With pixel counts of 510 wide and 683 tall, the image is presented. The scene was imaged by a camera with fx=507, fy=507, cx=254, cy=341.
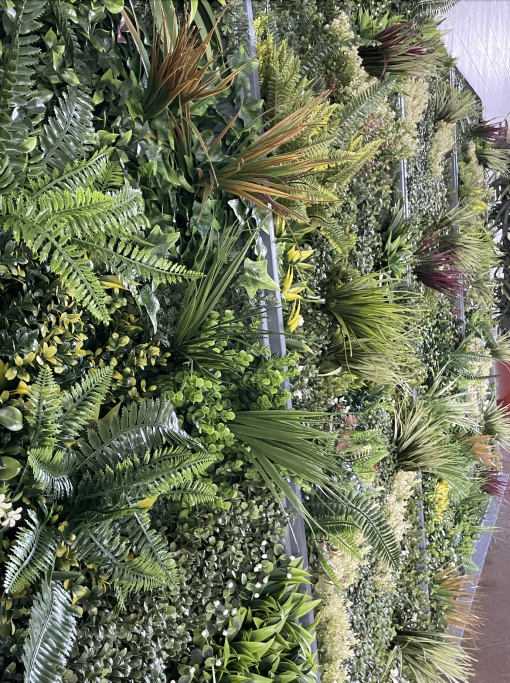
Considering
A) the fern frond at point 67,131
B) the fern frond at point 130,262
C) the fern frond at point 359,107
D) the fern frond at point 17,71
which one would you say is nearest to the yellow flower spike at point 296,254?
the fern frond at point 359,107

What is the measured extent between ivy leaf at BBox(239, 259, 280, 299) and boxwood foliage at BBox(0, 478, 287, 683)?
1.73 ft

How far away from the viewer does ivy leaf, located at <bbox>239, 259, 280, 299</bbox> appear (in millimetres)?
1534

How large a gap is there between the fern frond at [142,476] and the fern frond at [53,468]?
43 mm

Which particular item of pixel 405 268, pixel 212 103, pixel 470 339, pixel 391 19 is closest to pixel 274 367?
pixel 212 103

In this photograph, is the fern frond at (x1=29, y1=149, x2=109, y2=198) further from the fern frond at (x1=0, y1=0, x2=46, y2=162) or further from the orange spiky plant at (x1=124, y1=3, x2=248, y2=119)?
the orange spiky plant at (x1=124, y1=3, x2=248, y2=119)

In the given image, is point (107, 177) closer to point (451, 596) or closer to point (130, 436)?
point (130, 436)

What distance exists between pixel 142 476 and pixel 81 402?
21cm

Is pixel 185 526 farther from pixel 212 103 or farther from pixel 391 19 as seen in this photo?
pixel 391 19

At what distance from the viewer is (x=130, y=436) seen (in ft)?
3.77

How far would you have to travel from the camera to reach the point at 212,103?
4.86 feet

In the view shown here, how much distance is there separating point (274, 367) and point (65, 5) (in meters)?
1.04

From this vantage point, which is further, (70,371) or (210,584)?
(210,584)

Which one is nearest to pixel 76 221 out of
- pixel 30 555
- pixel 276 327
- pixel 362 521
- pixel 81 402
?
pixel 81 402

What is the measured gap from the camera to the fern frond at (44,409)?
986 millimetres
